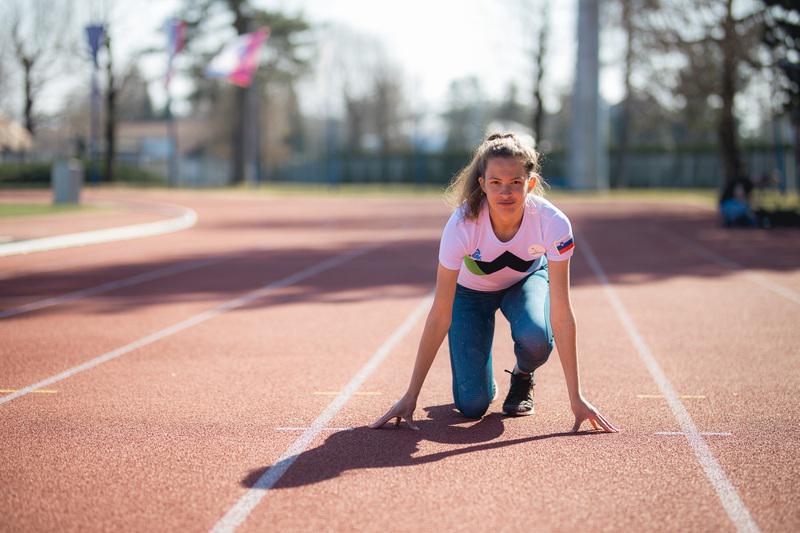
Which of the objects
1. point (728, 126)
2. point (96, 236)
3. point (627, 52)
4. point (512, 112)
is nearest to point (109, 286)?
Answer: point (96, 236)

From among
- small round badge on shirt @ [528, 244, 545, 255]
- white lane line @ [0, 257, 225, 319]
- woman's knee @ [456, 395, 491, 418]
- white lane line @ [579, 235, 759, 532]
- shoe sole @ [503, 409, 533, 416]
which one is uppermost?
small round badge on shirt @ [528, 244, 545, 255]

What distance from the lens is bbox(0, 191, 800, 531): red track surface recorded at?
12.8 feet

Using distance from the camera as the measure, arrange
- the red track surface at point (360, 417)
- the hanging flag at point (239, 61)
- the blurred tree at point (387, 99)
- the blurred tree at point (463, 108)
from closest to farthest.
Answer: the red track surface at point (360, 417), the hanging flag at point (239, 61), the blurred tree at point (387, 99), the blurred tree at point (463, 108)

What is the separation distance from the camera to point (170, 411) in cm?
557

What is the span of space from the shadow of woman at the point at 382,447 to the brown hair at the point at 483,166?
4.06ft

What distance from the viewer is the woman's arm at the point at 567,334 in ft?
16.0

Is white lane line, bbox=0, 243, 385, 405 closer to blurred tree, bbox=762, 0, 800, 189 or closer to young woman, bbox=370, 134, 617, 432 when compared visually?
young woman, bbox=370, 134, 617, 432

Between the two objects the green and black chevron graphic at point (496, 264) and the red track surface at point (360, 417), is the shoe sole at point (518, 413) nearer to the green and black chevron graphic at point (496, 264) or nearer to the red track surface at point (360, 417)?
the red track surface at point (360, 417)

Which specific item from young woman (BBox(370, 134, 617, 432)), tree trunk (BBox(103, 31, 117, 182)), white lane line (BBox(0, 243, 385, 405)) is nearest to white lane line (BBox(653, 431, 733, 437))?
young woman (BBox(370, 134, 617, 432))

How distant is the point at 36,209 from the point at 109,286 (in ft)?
46.0

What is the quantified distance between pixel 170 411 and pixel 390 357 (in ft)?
7.40

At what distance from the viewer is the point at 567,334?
16.1ft

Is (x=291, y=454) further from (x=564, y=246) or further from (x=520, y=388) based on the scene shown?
(x=564, y=246)

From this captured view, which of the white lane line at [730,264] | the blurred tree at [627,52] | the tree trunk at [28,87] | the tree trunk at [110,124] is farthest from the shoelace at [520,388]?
the tree trunk at [28,87]
